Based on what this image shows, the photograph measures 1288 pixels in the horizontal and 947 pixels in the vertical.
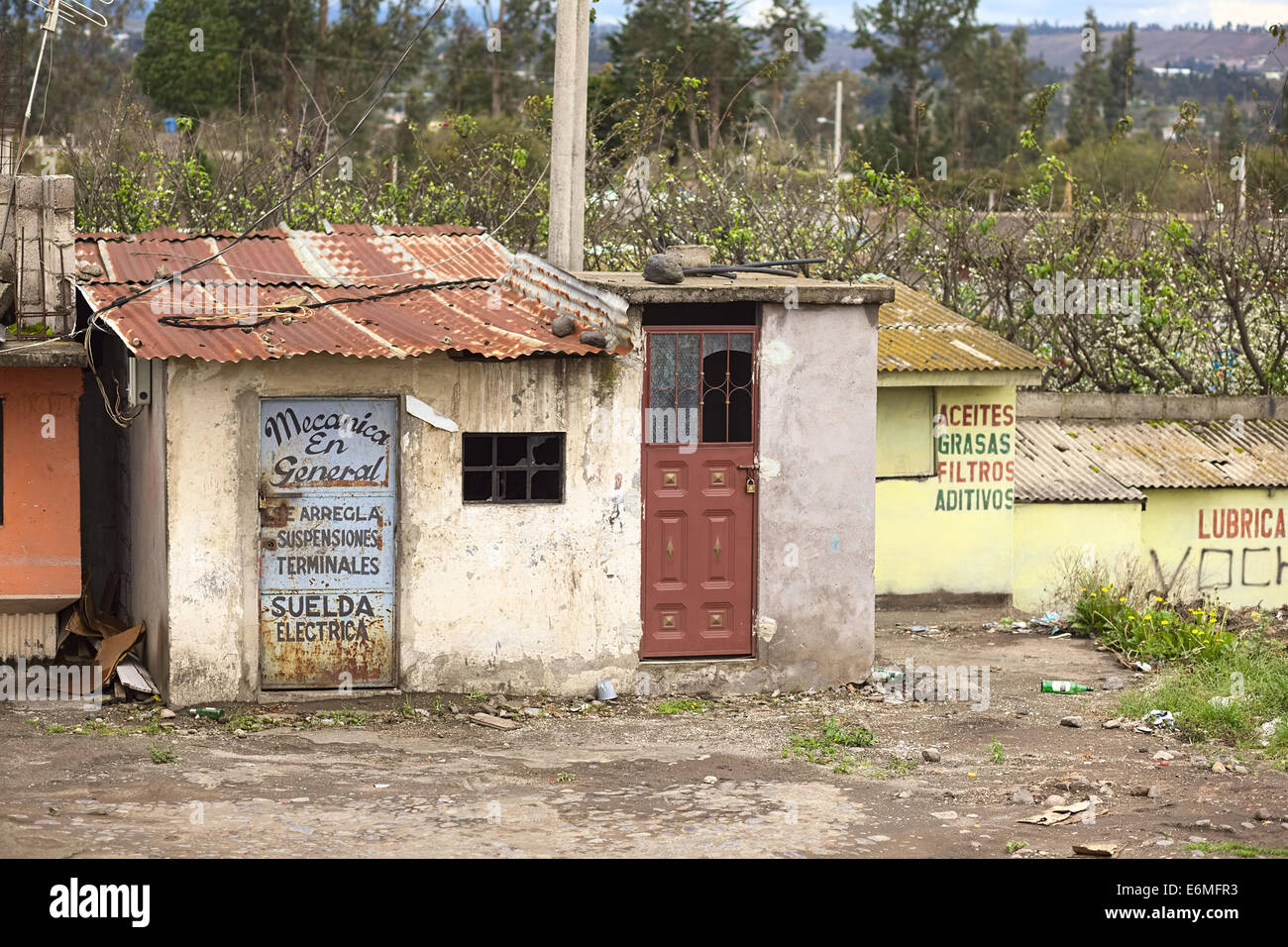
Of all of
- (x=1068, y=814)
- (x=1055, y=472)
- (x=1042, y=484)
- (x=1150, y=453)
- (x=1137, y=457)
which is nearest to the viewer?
(x=1068, y=814)

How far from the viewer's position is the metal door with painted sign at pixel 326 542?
34.9 feet

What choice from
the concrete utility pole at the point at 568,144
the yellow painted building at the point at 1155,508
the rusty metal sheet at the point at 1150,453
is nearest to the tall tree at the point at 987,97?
the rusty metal sheet at the point at 1150,453

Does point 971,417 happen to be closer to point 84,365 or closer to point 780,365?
point 780,365

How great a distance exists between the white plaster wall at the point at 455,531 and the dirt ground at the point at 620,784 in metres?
0.34

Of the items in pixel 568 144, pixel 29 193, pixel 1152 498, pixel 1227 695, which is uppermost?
pixel 568 144

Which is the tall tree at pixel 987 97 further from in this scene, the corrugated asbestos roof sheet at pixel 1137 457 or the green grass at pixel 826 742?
the green grass at pixel 826 742

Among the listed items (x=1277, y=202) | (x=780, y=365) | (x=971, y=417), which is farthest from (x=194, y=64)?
(x=780, y=365)

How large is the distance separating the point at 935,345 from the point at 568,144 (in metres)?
5.11

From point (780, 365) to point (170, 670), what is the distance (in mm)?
4778

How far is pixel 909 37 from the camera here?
54500 millimetres

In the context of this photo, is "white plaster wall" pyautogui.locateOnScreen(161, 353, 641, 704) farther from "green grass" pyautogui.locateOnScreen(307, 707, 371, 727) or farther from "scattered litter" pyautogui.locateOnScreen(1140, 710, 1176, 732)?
"scattered litter" pyautogui.locateOnScreen(1140, 710, 1176, 732)

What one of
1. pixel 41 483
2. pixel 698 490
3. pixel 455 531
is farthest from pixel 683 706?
pixel 41 483

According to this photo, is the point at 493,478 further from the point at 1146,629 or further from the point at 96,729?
the point at 1146,629

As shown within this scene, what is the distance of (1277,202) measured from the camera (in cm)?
2634
